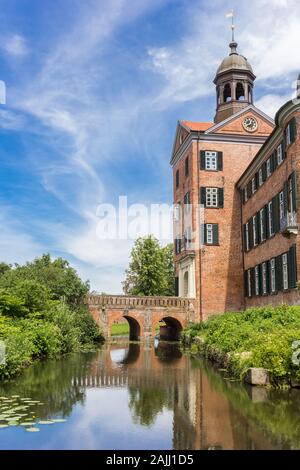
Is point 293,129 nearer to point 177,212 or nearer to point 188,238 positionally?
point 188,238

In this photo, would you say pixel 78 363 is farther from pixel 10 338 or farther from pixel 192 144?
pixel 192 144

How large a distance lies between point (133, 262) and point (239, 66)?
69.4ft

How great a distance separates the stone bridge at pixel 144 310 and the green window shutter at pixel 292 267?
40.9ft

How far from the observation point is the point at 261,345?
12539 mm

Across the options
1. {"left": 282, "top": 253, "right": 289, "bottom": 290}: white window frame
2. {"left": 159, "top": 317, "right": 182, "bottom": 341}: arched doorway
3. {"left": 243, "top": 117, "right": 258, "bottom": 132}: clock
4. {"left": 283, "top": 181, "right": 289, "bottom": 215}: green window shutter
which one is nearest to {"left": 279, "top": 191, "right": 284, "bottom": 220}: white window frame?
{"left": 283, "top": 181, "right": 289, "bottom": 215}: green window shutter

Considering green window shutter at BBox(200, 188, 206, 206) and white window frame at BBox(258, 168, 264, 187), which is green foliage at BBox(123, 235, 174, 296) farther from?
white window frame at BBox(258, 168, 264, 187)

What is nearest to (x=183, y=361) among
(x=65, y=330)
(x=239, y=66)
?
(x=65, y=330)

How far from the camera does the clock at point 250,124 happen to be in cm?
3576

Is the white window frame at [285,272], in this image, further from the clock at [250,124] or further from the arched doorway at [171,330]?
the clock at [250,124]

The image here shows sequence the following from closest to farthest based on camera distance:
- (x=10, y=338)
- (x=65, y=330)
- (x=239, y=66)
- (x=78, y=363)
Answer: (x=10, y=338), (x=78, y=363), (x=65, y=330), (x=239, y=66)

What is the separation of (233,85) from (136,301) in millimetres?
18269

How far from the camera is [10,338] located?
1471 centimetres

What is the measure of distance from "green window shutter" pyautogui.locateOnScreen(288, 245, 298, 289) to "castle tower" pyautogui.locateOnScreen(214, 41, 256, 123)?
18.1 m
